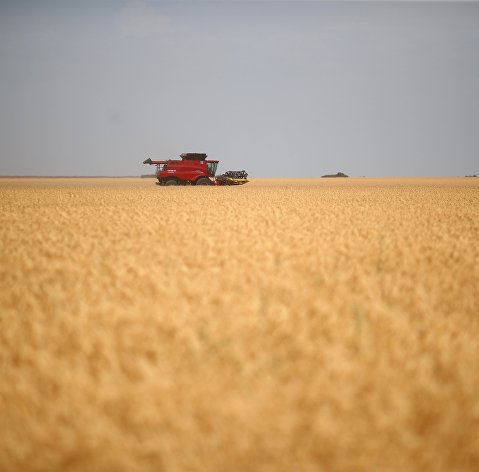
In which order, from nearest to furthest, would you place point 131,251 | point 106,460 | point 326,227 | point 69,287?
point 106,460, point 69,287, point 131,251, point 326,227

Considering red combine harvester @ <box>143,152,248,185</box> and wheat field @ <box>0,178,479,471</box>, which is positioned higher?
red combine harvester @ <box>143,152,248,185</box>

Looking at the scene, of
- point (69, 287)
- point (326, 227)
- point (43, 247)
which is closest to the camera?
point (69, 287)

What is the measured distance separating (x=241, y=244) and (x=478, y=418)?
2.77 m

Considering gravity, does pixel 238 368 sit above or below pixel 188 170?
below

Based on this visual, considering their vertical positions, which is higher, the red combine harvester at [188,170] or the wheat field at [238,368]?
the red combine harvester at [188,170]

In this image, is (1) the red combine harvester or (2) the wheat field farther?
(1) the red combine harvester

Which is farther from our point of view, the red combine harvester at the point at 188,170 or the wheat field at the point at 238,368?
the red combine harvester at the point at 188,170

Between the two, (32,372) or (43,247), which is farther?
(43,247)

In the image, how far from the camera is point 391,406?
1145mm

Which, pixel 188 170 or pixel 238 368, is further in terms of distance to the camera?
pixel 188 170

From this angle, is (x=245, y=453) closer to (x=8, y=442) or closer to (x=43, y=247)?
(x=8, y=442)

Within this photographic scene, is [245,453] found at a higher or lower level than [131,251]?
lower

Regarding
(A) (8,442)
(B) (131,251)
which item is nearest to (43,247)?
(B) (131,251)

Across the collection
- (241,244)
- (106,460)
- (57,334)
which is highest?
(241,244)
